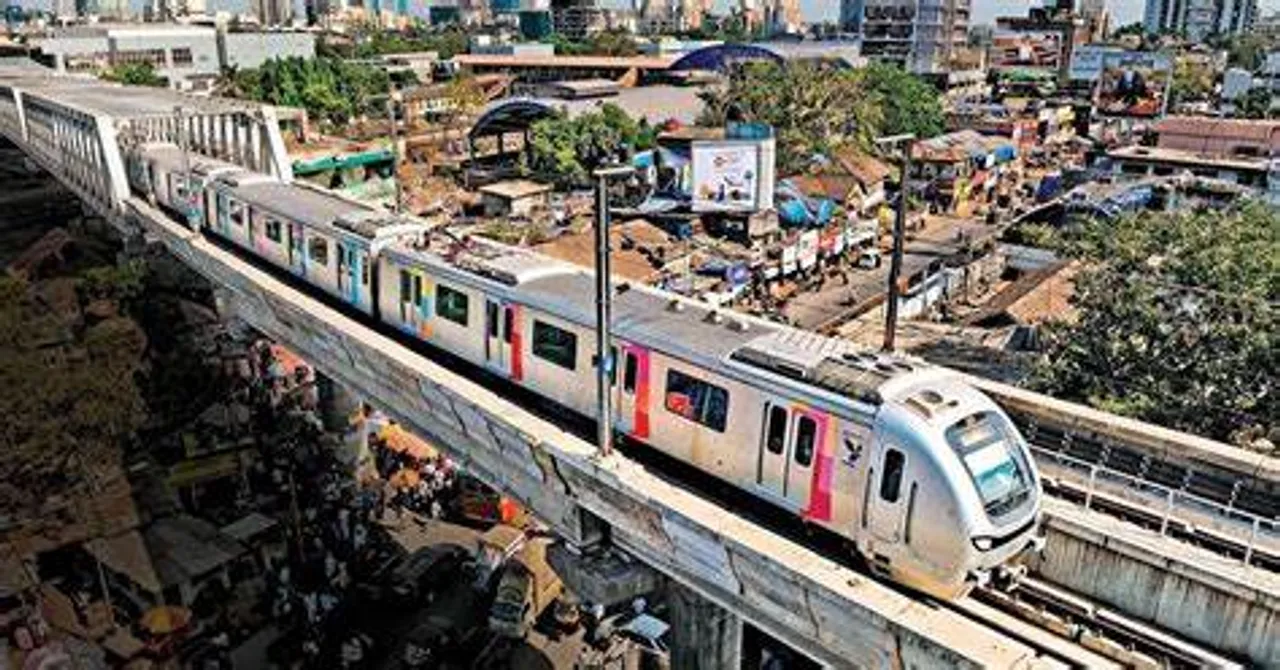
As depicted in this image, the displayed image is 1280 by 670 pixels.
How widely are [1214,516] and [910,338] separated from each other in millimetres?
25842

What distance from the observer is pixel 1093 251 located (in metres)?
24.4

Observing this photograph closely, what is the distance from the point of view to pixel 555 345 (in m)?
15.8

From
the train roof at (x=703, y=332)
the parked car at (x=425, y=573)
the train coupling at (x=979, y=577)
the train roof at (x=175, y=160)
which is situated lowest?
the parked car at (x=425, y=573)

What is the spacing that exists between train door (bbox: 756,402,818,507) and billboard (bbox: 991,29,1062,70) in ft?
529

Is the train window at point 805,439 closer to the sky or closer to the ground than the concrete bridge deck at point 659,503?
closer to the sky

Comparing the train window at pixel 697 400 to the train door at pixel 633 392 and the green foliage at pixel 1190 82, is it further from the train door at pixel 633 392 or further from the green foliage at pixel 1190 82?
the green foliage at pixel 1190 82

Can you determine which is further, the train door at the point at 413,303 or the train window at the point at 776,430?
the train door at the point at 413,303

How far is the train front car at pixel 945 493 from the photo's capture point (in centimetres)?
1044

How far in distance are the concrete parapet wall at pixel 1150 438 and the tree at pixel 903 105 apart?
226 ft

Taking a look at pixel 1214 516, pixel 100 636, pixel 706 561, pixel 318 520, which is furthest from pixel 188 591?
pixel 1214 516

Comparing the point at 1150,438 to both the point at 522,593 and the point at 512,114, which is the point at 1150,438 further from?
the point at 512,114

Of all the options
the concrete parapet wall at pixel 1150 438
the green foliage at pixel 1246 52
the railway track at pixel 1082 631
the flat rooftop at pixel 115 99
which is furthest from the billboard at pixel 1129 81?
the railway track at pixel 1082 631

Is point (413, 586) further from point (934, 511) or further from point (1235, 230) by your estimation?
point (1235, 230)

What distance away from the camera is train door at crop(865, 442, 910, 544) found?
10.8 m
